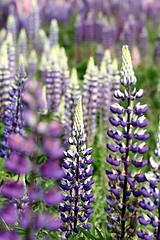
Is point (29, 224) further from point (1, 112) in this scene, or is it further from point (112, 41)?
point (112, 41)

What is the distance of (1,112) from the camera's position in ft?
17.7

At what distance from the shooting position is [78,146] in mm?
3027

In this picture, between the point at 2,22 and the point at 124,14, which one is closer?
the point at 2,22

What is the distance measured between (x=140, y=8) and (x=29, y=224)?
1663cm

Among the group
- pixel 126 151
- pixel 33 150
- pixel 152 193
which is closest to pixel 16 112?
pixel 126 151

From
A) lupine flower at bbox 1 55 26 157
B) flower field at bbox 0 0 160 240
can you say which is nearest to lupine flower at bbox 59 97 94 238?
flower field at bbox 0 0 160 240

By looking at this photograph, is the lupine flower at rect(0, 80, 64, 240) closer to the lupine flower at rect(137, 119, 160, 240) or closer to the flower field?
the flower field

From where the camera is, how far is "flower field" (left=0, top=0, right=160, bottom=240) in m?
2.19

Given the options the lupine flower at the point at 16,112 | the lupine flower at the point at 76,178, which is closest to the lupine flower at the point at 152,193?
the lupine flower at the point at 76,178

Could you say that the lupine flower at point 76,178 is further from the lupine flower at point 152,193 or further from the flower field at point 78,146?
the lupine flower at point 152,193

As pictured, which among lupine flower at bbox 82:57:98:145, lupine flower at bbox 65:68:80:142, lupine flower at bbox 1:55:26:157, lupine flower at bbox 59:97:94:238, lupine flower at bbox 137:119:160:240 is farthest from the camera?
lupine flower at bbox 82:57:98:145

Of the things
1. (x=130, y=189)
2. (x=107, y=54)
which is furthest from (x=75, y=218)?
(x=107, y=54)

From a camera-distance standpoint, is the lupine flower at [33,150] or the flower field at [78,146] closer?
the lupine flower at [33,150]

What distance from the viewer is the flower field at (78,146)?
2189mm
